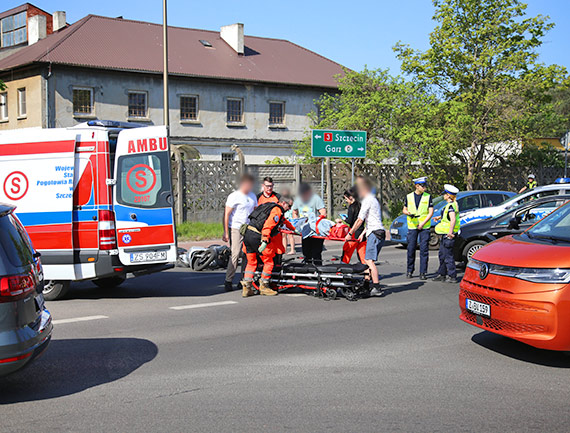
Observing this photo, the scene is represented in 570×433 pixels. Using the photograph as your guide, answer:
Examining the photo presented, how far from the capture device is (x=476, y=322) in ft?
23.0

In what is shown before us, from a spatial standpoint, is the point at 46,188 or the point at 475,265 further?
the point at 46,188

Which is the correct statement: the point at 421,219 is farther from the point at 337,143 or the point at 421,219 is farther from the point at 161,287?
the point at 337,143

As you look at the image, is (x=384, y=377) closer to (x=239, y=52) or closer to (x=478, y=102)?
(x=478, y=102)

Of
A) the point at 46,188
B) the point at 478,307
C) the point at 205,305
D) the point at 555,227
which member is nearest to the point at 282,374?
the point at 478,307

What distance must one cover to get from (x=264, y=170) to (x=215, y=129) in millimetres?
A: 15377

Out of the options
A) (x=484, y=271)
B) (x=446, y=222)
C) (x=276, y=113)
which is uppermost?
(x=276, y=113)

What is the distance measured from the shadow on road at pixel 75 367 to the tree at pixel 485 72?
20.9m

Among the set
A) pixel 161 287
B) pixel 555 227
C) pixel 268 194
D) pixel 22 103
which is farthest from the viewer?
pixel 22 103

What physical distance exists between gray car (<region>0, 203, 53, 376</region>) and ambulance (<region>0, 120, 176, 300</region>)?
13.8ft

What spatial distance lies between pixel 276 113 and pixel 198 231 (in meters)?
19.7

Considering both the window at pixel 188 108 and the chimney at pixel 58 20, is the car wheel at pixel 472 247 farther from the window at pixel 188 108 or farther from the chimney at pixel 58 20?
the chimney at pixel 58 20

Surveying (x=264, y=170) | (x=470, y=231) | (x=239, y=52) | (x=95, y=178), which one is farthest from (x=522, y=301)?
(x=239, y=52)

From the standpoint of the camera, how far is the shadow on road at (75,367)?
5.75m

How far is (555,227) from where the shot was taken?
7383mm
